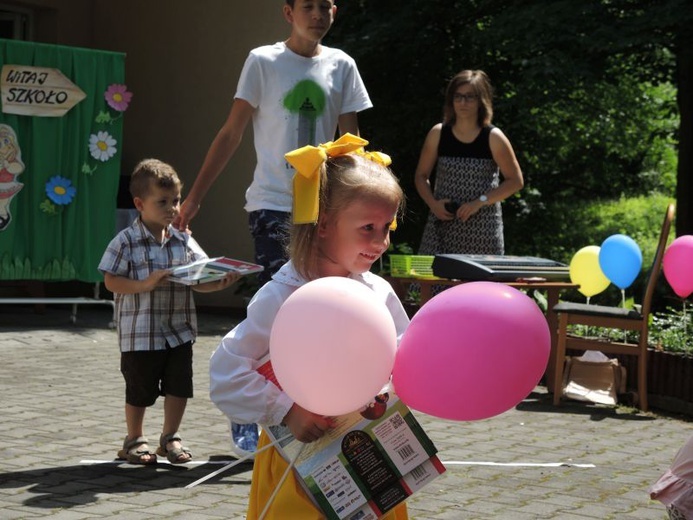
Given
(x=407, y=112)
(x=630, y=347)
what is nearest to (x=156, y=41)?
(x=407, y=112)

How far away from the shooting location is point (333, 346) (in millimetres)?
2842

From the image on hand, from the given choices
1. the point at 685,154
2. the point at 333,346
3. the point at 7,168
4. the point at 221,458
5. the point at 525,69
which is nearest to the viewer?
the point at 333,346

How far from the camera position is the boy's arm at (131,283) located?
5816 mm

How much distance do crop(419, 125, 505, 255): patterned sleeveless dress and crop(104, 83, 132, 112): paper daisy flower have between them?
11.9 ft

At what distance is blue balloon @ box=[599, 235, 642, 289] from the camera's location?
8703mm

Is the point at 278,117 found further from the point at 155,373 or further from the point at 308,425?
the point at 308,425

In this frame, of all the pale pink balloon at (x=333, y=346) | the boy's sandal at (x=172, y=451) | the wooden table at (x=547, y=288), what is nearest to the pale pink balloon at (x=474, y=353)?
the pale pink balloon at (x=333, y=346)

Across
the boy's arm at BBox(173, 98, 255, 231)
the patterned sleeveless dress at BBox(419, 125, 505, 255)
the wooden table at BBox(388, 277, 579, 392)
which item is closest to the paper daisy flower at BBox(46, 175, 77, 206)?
the wooden table at BBox(388, 277, 579, 392)

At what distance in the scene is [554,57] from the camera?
13773 mm

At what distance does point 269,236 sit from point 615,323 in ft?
11.0

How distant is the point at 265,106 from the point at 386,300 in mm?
2578

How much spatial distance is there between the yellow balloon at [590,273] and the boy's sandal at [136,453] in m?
4.13

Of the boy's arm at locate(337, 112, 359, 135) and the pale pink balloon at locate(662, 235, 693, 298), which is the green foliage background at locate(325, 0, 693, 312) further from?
the boy's arm at locate(337, 112, 359, 135)

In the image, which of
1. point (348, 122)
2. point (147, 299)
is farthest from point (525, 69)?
point (147, 299)
